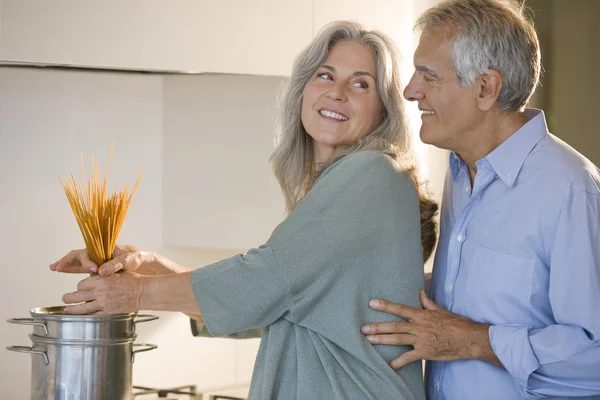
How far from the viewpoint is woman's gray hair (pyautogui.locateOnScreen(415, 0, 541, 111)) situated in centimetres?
156

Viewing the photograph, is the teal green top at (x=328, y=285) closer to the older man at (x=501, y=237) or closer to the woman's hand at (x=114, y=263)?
the older man at (x=501, y=237)

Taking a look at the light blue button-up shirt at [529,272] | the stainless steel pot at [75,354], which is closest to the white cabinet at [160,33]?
the stainless steel pot at [75,354]

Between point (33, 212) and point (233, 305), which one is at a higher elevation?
point (33, 212)

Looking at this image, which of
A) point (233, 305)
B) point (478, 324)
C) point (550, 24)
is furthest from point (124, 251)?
point (550, 24)

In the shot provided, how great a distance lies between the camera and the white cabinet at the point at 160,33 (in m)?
1.83

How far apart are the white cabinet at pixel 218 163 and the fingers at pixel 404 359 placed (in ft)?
3.33

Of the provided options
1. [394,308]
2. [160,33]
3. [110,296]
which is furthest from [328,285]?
[160,33]

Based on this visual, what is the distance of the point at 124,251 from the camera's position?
171 centimetres

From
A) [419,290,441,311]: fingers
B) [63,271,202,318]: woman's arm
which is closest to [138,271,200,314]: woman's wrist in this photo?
[63,271,202,318]: woman's arm

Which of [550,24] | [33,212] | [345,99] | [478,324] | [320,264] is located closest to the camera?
[320,264]

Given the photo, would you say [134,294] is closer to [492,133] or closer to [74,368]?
[74,368]

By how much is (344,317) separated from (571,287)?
1.19 ft

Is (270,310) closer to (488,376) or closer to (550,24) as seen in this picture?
(488,376)

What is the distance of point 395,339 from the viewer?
4.90 ft
